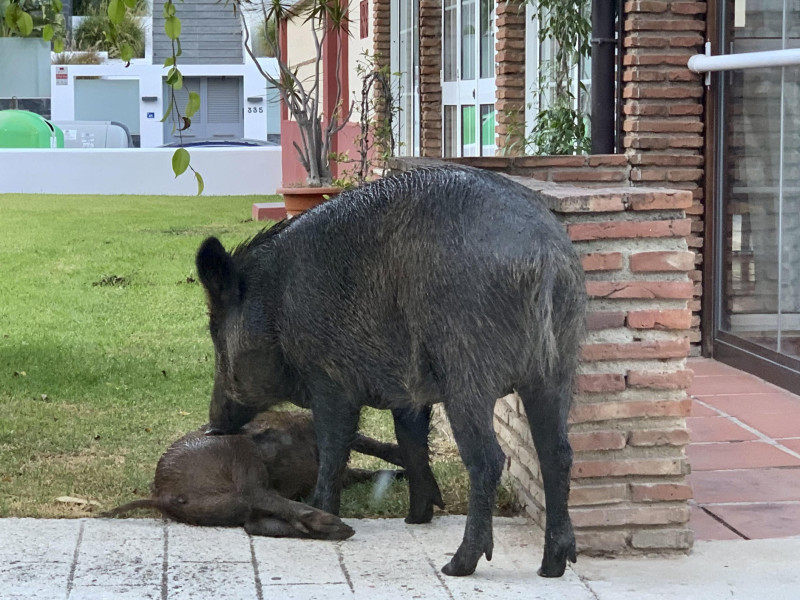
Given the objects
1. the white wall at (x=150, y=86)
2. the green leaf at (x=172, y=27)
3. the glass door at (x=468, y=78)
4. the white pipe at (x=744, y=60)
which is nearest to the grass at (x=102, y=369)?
the green leaf at (x=172, y=27)

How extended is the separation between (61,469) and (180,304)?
4956mm

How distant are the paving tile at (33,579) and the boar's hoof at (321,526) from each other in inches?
31.5

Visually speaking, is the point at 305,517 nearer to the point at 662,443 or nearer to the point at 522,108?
the point at 662,443

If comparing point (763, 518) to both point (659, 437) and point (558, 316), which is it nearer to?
point (659, 437)

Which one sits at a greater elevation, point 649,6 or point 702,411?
point 649,6

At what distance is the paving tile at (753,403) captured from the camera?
6.46m

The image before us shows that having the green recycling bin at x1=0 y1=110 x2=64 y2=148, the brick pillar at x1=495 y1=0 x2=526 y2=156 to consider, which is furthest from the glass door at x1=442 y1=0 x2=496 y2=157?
the green recycling bin at x1=0 y1=110 x2=64 y2=148

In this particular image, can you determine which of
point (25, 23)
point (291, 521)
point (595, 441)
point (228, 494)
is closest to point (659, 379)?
point (595, 441)

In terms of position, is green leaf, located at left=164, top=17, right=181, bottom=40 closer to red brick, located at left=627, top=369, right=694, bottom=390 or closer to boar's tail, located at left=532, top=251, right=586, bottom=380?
boar's tail, located at left=532, top=251, right=586, bottom=380

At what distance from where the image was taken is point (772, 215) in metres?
7.34

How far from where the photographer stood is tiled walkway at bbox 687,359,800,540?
4605mm

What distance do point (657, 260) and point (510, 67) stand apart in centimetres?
686

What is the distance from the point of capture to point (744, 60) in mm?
7234

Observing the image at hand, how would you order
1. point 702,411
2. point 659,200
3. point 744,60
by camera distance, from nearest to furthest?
1. point 659,200
2. point 702,411
3. point 744,60
